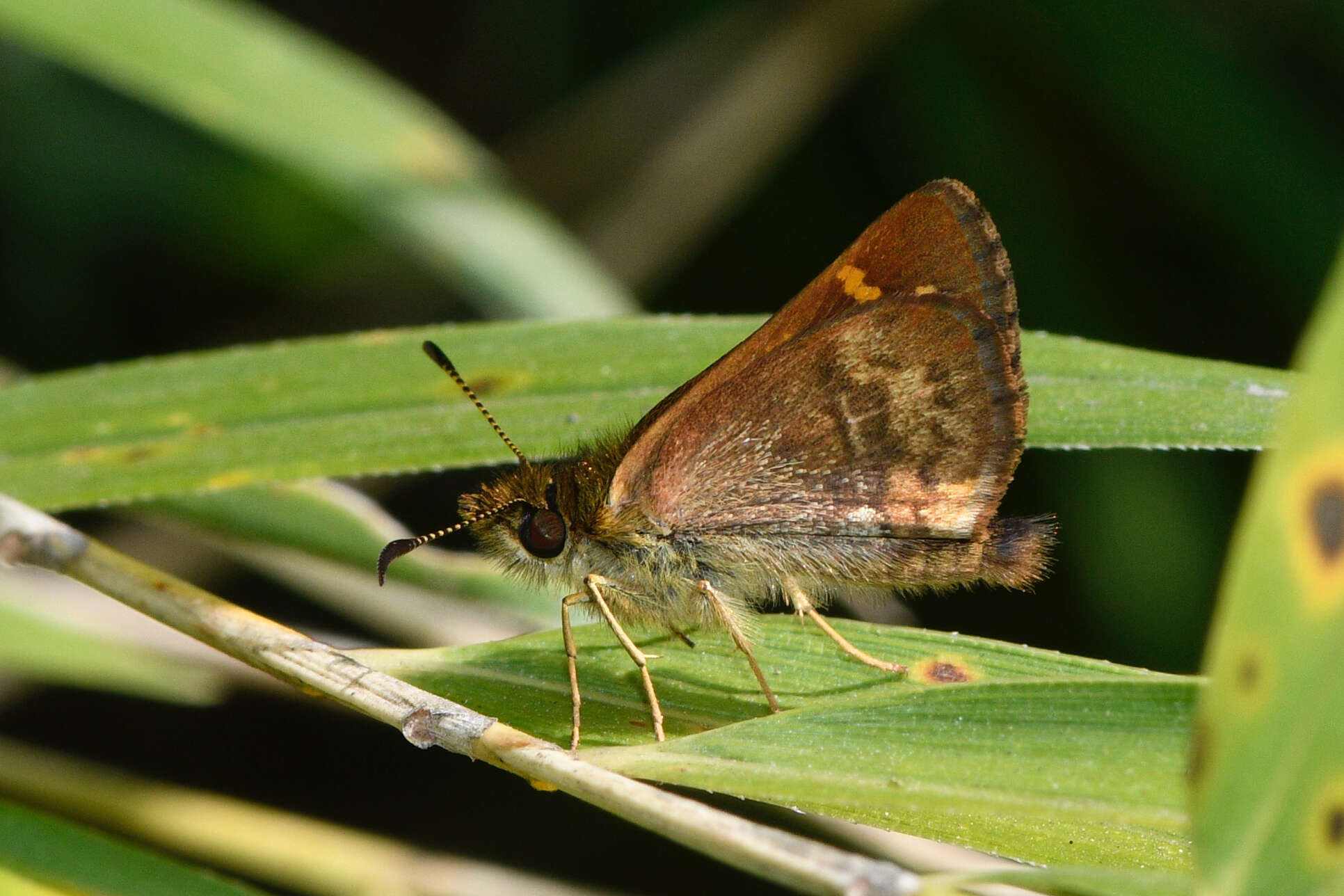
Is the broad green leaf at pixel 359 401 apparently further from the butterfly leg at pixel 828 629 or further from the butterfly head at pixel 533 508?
the butterfly leg at pixel 828 629

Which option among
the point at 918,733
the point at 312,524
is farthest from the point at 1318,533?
the point at 312,524

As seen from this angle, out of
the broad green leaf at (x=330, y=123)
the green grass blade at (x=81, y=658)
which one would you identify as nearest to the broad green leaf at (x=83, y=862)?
the green grass blade at (x=81, y=658)

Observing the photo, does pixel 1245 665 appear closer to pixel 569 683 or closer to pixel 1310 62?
pixel 569 683

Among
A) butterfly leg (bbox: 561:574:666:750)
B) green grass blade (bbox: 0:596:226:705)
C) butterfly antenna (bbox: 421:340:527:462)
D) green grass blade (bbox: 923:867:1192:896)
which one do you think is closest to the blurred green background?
green grass blade (bbox: 0:596:226:705)

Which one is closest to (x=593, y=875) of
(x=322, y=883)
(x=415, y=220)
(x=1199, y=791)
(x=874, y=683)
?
(x=322, y=883)

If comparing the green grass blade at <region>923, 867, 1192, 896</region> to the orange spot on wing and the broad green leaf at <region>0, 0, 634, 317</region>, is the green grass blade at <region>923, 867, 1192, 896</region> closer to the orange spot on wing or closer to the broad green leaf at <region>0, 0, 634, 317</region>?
the orange spot on wing
